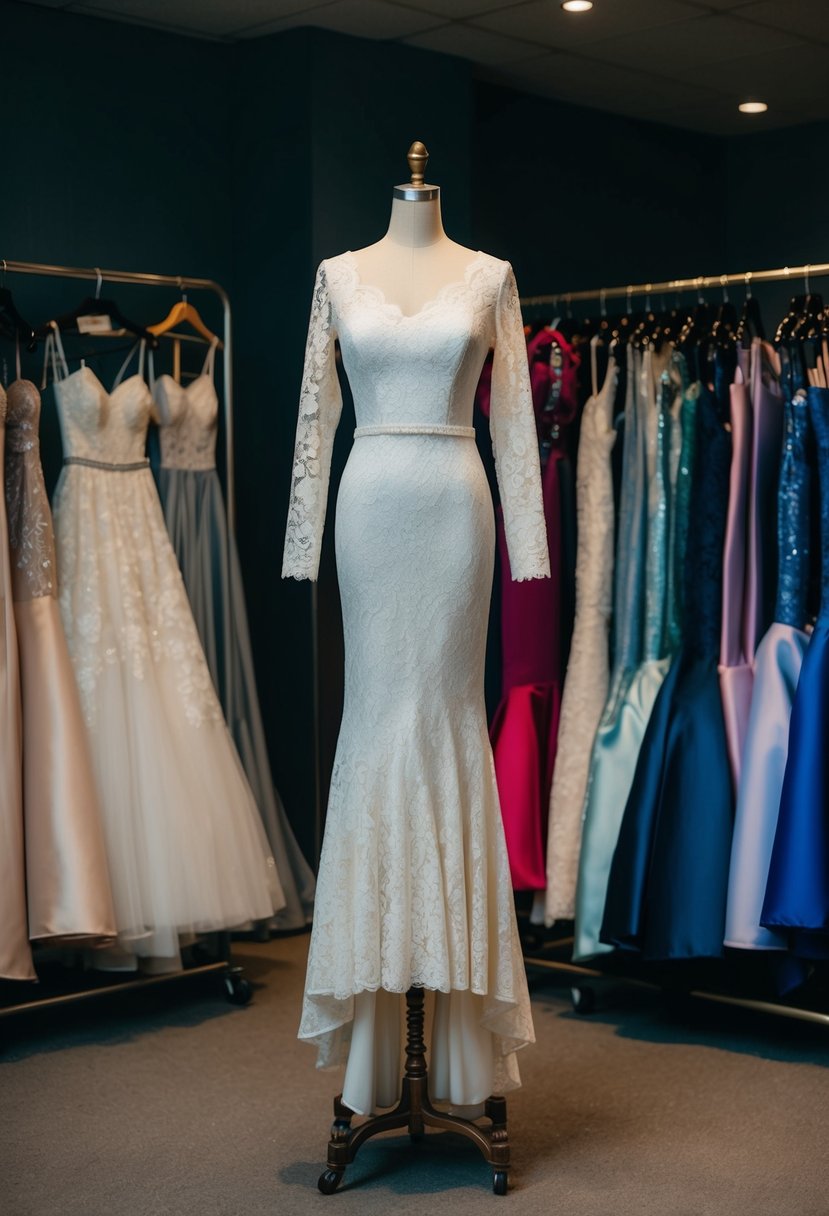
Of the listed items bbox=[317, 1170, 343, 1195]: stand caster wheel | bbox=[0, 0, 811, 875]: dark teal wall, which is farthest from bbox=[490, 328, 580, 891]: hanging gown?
bbox=[317, 1170, 343, 1195]: stand caster wheel

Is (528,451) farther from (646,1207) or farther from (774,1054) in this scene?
(774,1054)

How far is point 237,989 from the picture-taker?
166 inches

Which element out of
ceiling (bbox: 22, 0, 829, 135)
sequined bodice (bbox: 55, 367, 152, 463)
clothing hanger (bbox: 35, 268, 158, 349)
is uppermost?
ceiling (bbox: 22, 0, 829, 135)

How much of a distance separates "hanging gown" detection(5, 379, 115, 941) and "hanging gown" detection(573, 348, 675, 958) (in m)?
1.22

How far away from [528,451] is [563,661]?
56.9 inches

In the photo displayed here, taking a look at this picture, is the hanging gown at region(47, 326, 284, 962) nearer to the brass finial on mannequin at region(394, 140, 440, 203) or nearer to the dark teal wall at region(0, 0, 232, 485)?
the dark teal wall at region(0, 0, 232, 485)

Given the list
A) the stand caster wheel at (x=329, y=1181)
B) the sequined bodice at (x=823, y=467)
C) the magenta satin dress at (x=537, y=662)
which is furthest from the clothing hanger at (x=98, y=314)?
the stand caster wheel at (x=329, y=1181)

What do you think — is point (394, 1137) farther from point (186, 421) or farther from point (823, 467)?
point (186, 421)

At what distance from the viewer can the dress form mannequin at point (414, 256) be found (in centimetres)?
299

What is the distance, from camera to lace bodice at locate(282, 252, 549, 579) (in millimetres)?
2938

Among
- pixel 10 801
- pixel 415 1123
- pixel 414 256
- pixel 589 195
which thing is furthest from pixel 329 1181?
pixel 589 195

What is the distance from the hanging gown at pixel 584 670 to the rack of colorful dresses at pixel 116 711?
31.3 inches

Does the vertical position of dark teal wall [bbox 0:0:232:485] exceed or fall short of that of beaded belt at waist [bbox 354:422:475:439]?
it exceeds it

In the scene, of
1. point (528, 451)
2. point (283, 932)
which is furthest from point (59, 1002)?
point (528, 451)
